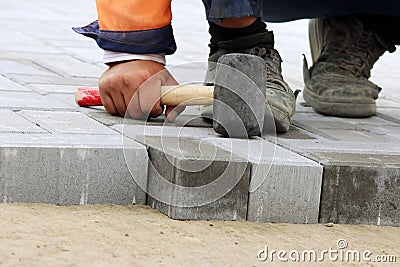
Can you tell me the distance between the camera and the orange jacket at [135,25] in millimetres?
2482

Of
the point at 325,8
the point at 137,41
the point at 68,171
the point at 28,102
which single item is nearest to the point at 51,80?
the point at 28,102

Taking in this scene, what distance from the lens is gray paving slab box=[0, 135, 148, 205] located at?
2.02 metres

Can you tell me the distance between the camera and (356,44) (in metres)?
3.31

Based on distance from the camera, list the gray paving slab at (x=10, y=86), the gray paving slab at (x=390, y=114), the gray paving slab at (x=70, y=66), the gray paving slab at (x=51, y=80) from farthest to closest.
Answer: the gray paving slab at (x=70, y=66) < the gray paving slab at (x=51, y=80) < the gray paving slab at (x=390, y=114) < the gray paving slab at (x=10, y=86)

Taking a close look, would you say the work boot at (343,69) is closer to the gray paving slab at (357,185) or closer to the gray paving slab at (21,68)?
the gray paving slab at (357,185)

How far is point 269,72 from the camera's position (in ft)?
8.95

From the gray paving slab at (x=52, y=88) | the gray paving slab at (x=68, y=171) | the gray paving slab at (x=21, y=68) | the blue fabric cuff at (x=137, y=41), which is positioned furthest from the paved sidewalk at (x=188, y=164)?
the gray paving slab at (x=21, y=68)

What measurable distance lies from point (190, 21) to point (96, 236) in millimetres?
5076

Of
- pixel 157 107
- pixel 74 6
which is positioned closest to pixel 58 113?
pixel 157 107

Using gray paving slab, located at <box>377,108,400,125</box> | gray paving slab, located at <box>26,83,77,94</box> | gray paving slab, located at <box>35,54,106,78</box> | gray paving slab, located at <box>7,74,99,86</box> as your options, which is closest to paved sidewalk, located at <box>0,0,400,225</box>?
gray paving slab, located at <box>26,83,77,94</box>

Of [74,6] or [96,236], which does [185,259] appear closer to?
[96,236]

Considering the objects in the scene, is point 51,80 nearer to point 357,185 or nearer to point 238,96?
point 238,96

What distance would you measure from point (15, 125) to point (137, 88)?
1.30 feet

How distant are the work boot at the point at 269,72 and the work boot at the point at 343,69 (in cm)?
36
